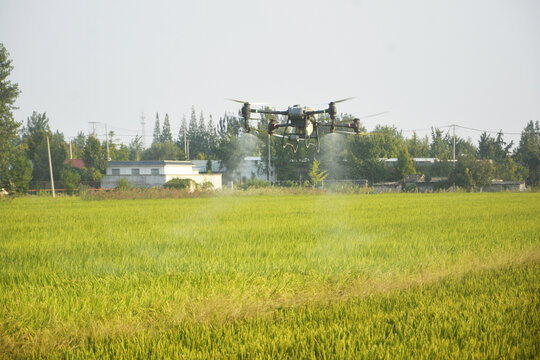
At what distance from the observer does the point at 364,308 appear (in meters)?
7.33

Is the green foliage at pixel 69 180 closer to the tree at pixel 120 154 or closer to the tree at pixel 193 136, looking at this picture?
the tree at pixel 120 154

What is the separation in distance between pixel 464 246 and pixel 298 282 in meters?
6.64

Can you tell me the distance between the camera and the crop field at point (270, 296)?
574 centimetres

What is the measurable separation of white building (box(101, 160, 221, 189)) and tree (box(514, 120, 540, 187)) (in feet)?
136

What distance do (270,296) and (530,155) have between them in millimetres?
65134

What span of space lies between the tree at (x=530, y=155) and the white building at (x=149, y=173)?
41.5 meters

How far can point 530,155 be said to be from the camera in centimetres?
6191

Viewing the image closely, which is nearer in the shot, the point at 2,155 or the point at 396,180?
the point at 2,155

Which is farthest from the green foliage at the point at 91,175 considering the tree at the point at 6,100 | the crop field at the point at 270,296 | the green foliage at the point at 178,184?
the crop field at the point at 270,296

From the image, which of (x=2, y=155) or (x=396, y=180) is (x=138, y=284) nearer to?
(x=2, y=155)

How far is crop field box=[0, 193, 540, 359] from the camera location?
574 cm

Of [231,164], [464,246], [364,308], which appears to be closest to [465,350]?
[364,308]

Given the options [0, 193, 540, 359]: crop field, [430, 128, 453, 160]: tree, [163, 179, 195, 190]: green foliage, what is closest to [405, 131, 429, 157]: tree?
[430, 128, 453, 160]: tree

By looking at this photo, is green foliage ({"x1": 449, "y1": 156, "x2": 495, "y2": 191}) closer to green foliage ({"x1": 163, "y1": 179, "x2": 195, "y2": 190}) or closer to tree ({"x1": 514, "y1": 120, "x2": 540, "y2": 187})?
tree ({"x1": 514, "y1": 120, "x2": 540, "y2": 187})
